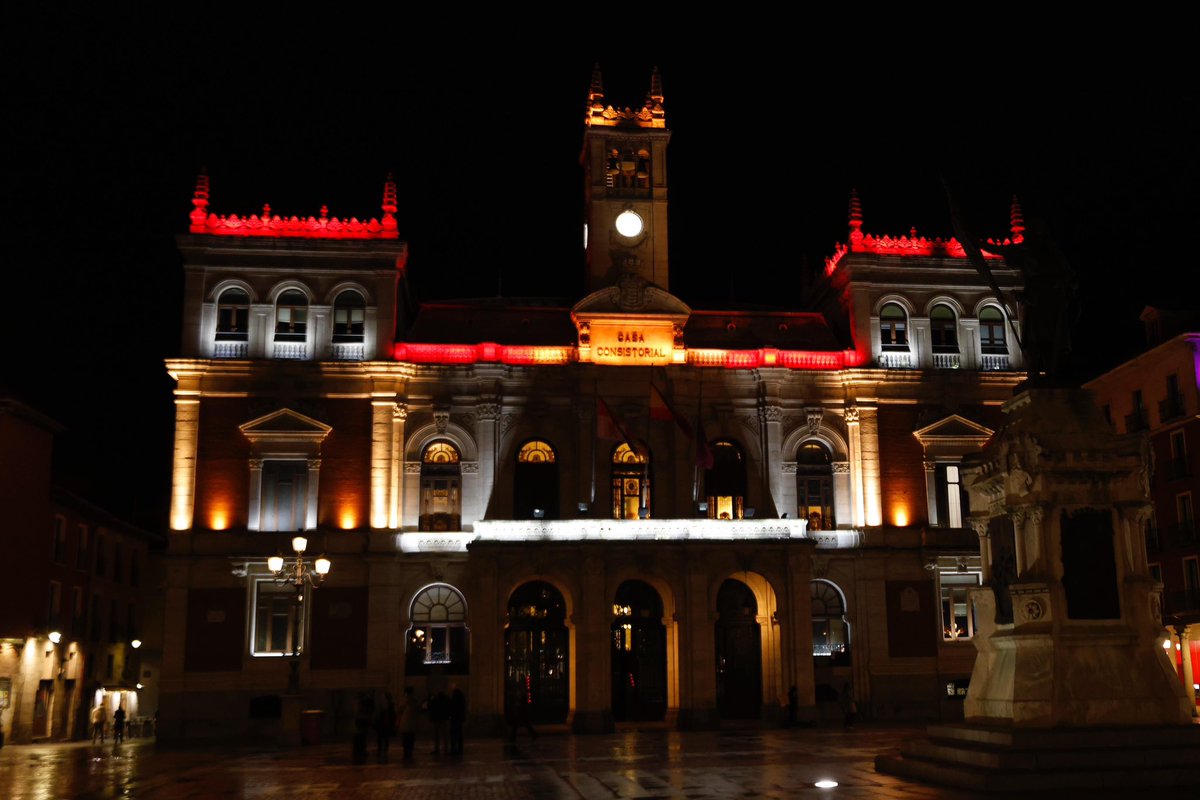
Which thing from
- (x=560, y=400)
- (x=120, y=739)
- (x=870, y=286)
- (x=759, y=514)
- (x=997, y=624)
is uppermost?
(x=870, y=286)

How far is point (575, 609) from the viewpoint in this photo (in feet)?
117

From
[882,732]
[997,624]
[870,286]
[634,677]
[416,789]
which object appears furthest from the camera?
[870,286]

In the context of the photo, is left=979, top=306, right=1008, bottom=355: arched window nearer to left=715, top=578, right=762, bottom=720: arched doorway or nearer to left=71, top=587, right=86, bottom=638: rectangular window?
left=715, top=578, right=762, bottom=720: arched doorway

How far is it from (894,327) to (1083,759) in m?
27.1

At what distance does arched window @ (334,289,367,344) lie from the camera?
3878 centimetres

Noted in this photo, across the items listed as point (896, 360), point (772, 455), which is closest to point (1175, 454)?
point (896, 360)

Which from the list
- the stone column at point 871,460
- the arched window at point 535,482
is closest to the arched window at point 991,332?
the stone column at point 871,460

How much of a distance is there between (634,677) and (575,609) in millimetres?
3509

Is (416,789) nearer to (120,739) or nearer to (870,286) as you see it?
(120,739)

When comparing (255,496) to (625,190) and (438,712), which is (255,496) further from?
(625,190)

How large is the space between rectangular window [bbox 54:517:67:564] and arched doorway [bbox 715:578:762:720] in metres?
24.7

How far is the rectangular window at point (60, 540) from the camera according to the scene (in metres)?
43.9

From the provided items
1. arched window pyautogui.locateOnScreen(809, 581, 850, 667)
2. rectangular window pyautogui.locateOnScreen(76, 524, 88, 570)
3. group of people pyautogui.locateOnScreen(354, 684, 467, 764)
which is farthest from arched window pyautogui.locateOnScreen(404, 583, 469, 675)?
rectangular window pyautogui.locateOnScreen(76, 524, 88, 570)

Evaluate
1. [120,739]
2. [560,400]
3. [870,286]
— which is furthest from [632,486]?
[120,739]
